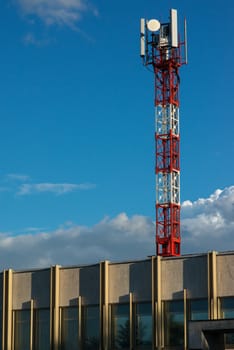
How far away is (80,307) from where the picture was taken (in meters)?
59.2

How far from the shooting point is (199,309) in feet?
181

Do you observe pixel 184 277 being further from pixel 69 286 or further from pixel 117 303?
pixel 69 286

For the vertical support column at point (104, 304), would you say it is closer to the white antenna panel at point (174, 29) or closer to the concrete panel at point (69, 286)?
the concrete panel at point (69, 286)

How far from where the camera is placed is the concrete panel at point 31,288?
60.8m

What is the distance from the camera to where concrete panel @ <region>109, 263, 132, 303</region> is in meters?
58.1

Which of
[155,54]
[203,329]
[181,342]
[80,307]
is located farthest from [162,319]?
[155,54]

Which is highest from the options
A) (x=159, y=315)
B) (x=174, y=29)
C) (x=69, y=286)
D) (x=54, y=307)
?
(x=174, y=29)

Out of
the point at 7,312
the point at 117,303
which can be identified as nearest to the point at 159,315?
the point at 117,303

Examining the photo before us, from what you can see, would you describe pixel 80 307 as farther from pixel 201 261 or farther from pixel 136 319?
pixel 201 261

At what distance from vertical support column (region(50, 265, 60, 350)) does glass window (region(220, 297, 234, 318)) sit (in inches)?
424

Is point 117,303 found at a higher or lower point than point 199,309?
higher

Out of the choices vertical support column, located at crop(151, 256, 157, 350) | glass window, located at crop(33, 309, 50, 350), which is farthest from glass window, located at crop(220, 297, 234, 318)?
glass window, located at crop(33, 309, 50, 350)

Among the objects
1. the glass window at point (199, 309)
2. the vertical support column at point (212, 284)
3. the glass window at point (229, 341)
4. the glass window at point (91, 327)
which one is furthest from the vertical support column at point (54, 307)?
the glass window at point (229, 341)

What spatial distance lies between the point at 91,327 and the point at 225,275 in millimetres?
9088
